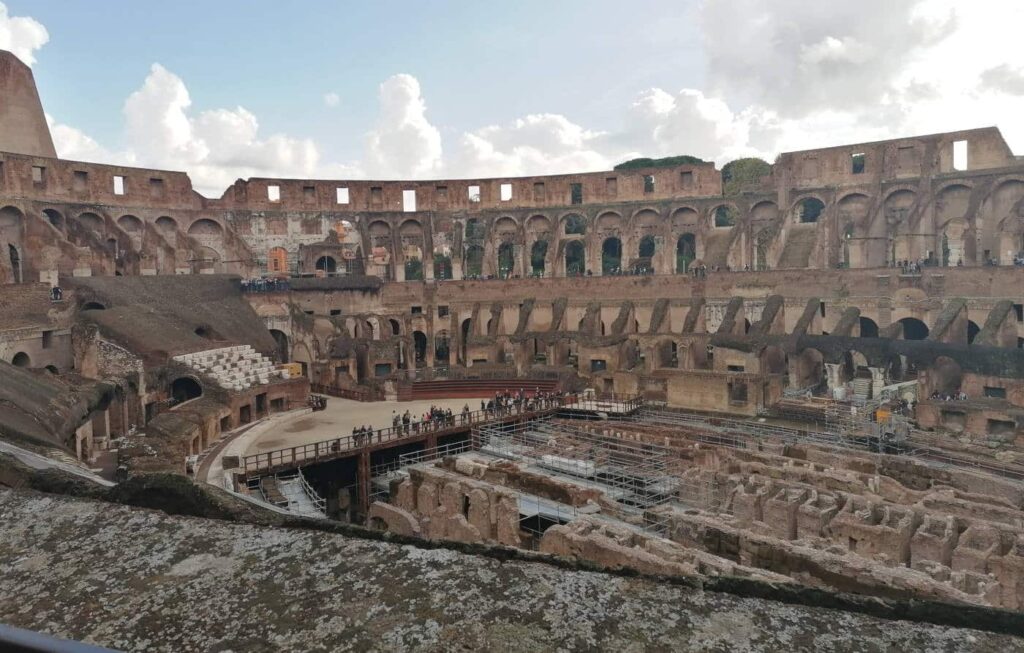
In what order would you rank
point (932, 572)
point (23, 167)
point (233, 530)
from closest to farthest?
point (233, 530) → point (932, 572) → point (23, 167)

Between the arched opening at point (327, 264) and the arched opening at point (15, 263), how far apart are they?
15.4 m

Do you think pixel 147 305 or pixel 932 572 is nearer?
pixel 932 572

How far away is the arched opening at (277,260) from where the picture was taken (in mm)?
43406

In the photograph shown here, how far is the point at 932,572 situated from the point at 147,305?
3065 cm

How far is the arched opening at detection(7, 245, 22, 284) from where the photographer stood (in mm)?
33906

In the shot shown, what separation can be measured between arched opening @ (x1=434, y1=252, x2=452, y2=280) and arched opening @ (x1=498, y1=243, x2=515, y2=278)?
357 centimetres

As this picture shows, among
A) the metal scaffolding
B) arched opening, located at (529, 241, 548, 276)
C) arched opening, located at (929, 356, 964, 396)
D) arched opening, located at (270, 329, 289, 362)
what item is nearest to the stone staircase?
arched opening, located at (929, 356, 964, 396)

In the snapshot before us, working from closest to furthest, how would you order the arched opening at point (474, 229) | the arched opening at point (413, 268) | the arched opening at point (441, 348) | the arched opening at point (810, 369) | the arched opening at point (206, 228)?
the arched opening at point (810, 369) < the arched opening at point (441, 348) < the arched opening at point (206, 228) < the arched opening at point (474, 229) < the arched opening at point (413, 268)

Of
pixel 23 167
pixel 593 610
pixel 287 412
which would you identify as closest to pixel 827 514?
pixel 593 610

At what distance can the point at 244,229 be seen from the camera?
141 feet

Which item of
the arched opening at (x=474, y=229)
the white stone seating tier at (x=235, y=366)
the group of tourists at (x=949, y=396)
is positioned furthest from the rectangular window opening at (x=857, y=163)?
the white stone seating tier at (x=235, y=366)

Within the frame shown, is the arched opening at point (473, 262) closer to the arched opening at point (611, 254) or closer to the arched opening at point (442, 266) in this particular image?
the arched opening at point (442, 266)

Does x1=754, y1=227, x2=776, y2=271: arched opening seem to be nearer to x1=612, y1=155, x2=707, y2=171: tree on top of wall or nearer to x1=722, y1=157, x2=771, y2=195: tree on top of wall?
x1=722, y1=157, x2=771, y2=195: tree on top of wall

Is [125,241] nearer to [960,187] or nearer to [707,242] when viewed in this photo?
[707,242]
